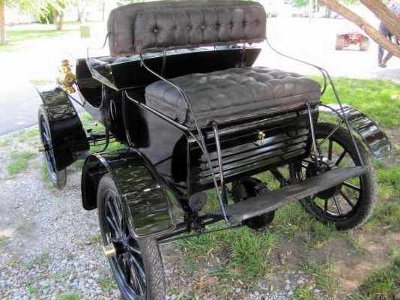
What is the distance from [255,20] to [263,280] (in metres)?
1.74

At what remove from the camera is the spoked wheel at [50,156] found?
3430 mm

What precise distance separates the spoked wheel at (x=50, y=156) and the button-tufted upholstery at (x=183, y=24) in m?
1.29

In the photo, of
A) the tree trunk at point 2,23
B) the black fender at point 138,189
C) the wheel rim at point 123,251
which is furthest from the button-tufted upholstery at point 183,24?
the tree trunk at point 2,23

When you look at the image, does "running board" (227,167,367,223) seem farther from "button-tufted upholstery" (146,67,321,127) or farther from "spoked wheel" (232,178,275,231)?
"button-tufted upholstery" (146,67,321,127)

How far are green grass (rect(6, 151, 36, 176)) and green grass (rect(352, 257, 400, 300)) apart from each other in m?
3.39

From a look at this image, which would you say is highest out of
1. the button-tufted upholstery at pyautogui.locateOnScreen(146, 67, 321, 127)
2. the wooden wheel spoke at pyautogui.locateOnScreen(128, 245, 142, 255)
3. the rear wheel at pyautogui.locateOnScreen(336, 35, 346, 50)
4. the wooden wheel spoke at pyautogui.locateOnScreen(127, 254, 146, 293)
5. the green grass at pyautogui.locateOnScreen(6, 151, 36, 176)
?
the button-tufted upholstery at pyautogui.locateOnScreen(146, 67, 321, 127)

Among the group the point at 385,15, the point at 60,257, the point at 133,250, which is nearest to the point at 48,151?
the point at 60,257

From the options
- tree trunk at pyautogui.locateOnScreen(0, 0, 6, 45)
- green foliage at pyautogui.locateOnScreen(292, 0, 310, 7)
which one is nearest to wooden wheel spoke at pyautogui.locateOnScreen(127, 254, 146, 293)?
tree trunk at pyautogui.locateOnScreen(0, 0, 6, 45)

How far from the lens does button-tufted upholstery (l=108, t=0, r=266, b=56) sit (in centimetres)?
239

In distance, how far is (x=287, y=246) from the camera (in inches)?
110

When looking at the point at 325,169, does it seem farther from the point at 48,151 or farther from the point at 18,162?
the point at 18,162

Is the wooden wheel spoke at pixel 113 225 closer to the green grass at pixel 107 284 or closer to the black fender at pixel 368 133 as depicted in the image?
the green grass at pixel 107 284

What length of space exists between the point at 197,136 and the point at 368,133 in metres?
1.16

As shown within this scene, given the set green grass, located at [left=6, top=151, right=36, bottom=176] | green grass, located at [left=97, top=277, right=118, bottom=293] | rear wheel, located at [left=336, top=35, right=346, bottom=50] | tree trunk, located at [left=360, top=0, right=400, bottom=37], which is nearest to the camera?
green grass, located at [left=97, top=277, right=118, bottom=293]
